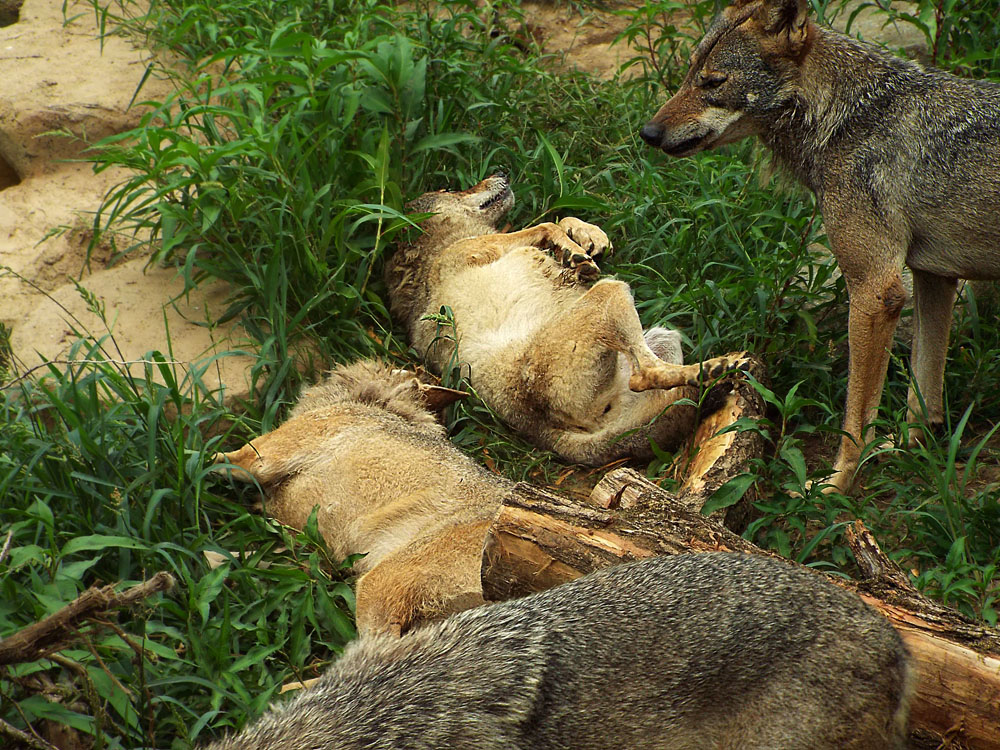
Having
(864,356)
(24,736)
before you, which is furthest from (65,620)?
(864,356)

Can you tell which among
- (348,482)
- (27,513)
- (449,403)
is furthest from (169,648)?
(449,403)

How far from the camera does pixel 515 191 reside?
6.05 meters

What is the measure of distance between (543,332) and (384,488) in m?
1.20

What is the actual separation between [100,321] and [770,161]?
3.50 metres

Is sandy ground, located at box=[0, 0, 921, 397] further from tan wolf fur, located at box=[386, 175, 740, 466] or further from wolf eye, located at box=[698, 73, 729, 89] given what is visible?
wolf eye, located at box=[698, 73, 729, 89]

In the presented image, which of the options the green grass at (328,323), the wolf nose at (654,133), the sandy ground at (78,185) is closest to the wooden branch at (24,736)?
the green grass at (328,323)

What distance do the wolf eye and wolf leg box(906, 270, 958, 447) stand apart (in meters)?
1.20

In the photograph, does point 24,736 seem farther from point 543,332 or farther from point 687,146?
point 687,146

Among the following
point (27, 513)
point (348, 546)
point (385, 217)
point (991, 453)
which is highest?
point (385, 217)

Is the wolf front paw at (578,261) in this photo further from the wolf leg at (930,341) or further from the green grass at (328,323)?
the wolf leg at (930,341)

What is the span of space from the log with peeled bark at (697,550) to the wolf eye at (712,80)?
1.89m

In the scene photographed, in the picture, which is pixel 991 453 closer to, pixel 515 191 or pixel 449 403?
pixel 449 403

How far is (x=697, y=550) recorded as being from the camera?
3.14 metres

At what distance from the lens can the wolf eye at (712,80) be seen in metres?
4.28
